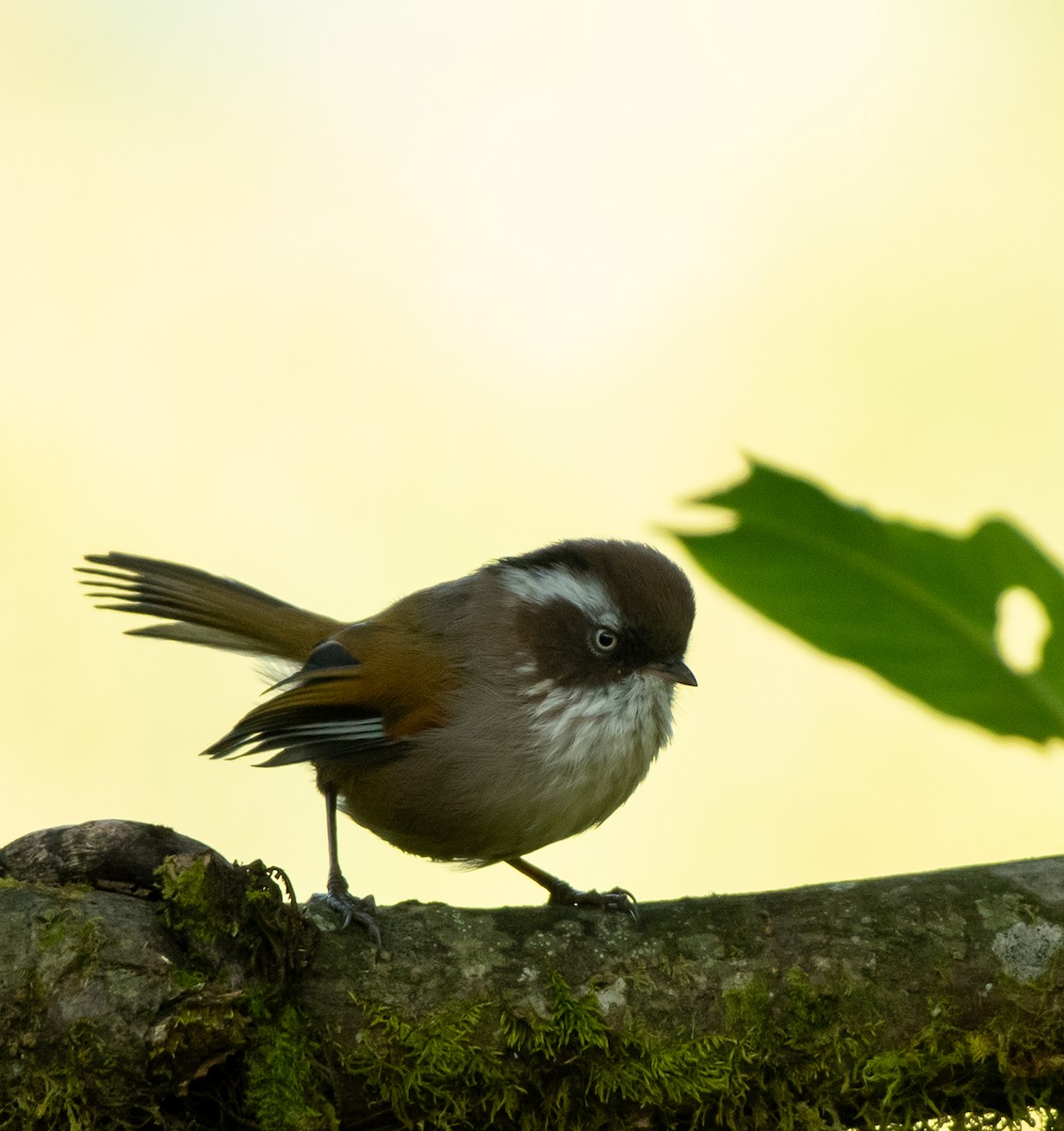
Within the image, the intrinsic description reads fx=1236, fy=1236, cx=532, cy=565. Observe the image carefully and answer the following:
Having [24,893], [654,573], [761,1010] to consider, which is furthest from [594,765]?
[24,893]

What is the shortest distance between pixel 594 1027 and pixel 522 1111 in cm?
26

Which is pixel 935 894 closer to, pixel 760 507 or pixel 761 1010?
pixel 761 1010

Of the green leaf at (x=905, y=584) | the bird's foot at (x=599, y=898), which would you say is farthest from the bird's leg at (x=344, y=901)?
A: the green leaf at (x=905, y=584)

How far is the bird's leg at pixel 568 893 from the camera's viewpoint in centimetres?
376

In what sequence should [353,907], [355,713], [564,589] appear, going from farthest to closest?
1. [564,589]
2. [355,713]
3. [353,907]

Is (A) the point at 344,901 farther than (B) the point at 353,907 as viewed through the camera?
Yes

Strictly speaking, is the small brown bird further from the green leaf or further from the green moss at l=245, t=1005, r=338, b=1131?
the green leaf

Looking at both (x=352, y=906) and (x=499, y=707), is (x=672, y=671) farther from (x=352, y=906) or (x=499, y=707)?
(x=352, y=906)

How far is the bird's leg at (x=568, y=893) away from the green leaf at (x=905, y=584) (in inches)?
45.2

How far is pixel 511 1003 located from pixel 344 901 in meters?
0.61

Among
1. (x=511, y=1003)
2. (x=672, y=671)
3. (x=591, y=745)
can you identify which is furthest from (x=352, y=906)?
(x=672, y=671)

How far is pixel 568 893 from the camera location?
175 inches

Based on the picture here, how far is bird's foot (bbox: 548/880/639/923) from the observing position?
10.9ft

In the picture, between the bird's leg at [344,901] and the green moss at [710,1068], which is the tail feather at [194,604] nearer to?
the bird's leg at [344,901]
